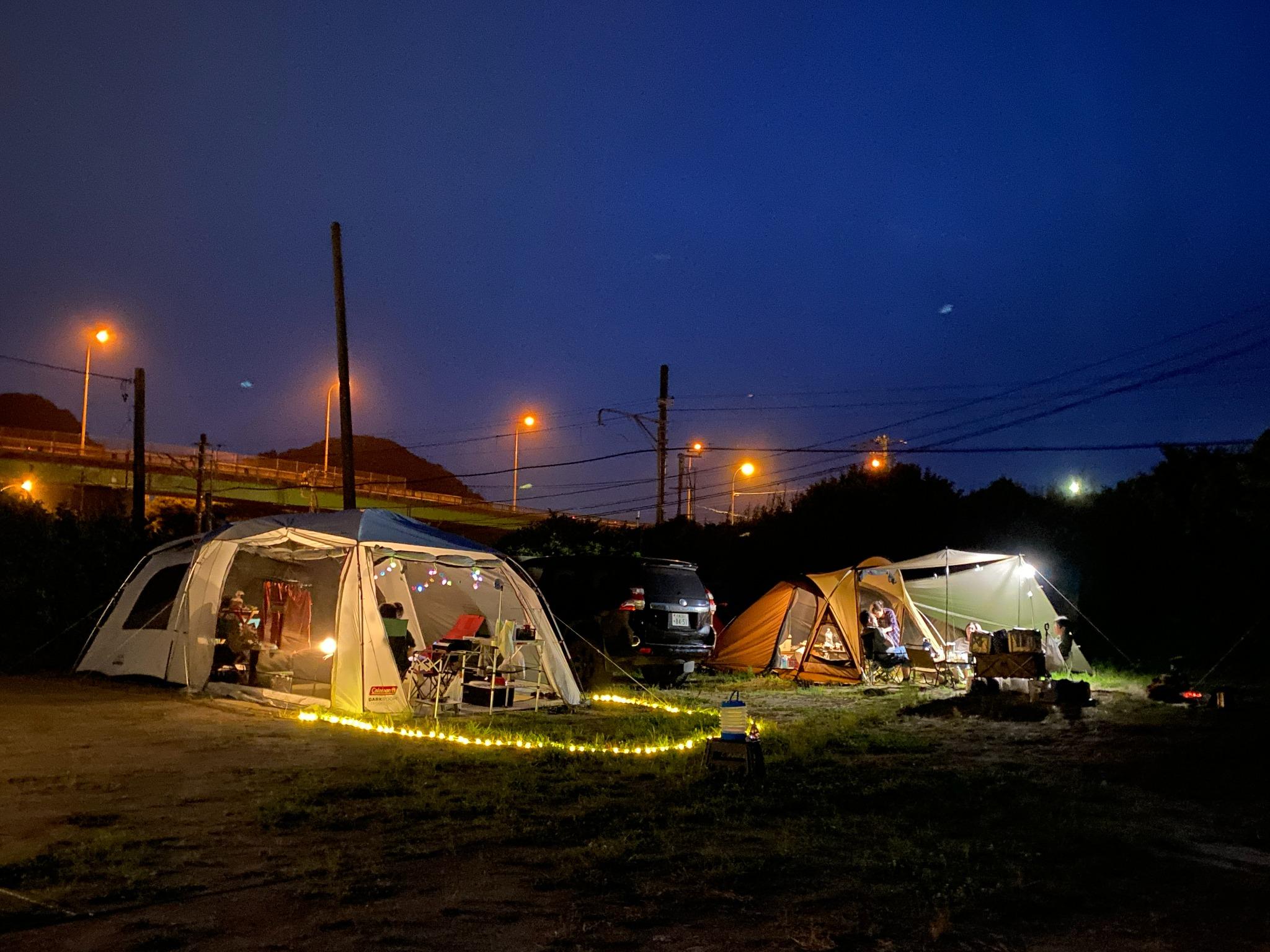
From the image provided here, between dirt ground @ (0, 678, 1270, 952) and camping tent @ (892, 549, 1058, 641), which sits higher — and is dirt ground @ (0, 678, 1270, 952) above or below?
below

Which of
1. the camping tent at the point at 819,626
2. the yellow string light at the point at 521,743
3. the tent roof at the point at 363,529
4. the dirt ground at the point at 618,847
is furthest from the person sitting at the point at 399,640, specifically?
the camping tent at the point at 819,626

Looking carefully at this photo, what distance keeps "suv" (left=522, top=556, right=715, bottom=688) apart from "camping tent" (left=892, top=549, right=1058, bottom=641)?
4419 millimetres

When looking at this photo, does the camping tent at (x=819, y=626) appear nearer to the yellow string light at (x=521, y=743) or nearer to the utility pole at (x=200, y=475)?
the yellow string light at (x=521, y=743)

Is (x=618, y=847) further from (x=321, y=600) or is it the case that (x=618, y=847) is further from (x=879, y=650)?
(x=879, y=650)

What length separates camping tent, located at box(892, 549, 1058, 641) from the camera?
16.8 metres

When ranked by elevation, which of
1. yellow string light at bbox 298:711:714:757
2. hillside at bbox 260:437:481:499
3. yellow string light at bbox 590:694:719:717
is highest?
hillside at bbox 260:437:481:499

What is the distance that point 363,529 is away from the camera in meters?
11.1

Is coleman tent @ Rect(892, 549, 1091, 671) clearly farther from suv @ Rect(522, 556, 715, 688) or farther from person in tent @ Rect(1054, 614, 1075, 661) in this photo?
suv @ Rect(522, 556, 715, 688)

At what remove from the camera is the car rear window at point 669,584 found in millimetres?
13719

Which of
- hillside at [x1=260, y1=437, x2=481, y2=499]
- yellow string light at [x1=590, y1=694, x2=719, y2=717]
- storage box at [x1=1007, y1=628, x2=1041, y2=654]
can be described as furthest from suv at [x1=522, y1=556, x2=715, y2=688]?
hillside at [x1=260, y1=437, x2=481, y2=499]

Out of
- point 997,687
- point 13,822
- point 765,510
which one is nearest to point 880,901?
point 13,822

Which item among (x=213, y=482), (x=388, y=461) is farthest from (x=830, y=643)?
(x=388, y=461)

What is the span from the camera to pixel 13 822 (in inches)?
225

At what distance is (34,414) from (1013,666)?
12131 centimetres
